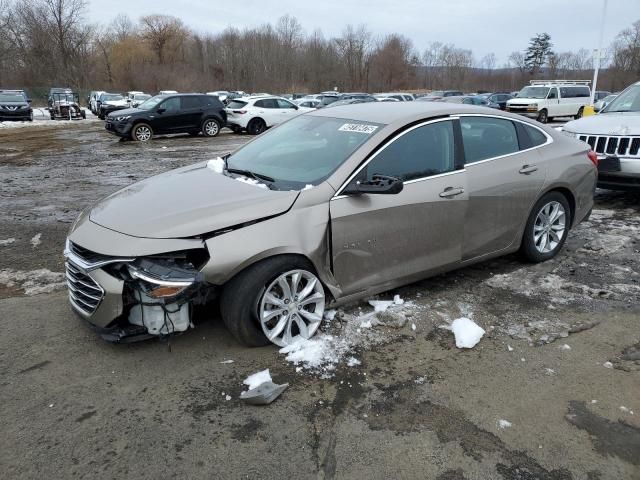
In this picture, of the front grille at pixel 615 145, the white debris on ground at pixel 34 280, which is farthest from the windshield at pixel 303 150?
the front grille at pixel 615 145

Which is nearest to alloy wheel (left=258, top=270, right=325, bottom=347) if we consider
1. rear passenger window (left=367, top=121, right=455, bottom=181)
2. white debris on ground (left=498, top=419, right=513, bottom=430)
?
rear passenger window (left=367, top=121, right=455, bottom=181)

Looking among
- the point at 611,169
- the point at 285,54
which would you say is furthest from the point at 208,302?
the point at 285,54

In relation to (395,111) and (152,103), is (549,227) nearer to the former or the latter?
(395,111)

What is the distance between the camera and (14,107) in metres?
26.3

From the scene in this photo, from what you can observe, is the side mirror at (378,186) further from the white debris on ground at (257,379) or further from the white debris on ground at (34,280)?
the white debris on ground at (34,280)

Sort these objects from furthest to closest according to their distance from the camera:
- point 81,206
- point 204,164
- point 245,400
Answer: point 81,206 < point 204,164 < point 245,400

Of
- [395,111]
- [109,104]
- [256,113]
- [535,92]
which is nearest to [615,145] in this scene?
[395,111]

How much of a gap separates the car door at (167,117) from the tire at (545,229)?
16.3 m

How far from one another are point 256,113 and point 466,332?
1858cm

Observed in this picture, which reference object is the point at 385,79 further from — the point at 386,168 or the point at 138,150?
the point at 386,168

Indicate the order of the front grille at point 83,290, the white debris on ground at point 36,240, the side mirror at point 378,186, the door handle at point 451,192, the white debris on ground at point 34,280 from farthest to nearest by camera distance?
the white debris on ground at point 36,240
the white debris on ground at point 34,280
the door handle at point 451,192
the side mirror at point 378,186
the front grille at point 83,290

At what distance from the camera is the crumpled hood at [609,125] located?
22.9ft

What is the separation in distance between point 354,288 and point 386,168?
3.09 ft

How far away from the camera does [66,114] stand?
3039cm
